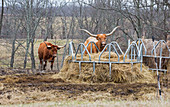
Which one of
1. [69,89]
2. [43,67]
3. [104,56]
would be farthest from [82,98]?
[43,67]

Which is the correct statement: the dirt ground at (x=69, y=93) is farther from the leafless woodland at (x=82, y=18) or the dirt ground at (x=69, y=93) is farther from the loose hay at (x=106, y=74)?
the leafless woodland at (x=82, y=18)

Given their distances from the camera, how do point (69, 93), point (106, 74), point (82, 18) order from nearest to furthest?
1. point (69, 93)
2. point (106, 74)
3. point (82, 18)

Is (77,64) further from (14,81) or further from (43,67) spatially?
(43,67)

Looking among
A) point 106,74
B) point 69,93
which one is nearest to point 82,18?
point 106,74

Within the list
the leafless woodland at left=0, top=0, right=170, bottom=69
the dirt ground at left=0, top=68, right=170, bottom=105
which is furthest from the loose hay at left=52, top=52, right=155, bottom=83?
the leafless woodland at left=0, top=0, right=170, bottom=69

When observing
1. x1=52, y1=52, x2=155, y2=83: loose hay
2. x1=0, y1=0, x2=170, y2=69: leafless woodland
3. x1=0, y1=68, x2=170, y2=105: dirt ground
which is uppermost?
x1=0, y1=0, x2=170, y2=69: leafless woodland

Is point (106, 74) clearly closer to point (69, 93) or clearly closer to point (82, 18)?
point (69, 93)

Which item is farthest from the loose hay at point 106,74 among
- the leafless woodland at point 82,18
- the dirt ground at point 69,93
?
the leafless woodland at point 82,18

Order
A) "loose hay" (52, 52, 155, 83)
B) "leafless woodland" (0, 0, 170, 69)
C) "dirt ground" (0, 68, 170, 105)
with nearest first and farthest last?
"dirt ground" (0, 68, 170, 105) < "loose hay" (52, 52, 155, 83) < "leafless woodland" (0, 0, 170, 69)

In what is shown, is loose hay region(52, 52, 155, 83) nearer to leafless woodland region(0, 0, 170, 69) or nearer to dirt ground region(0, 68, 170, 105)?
dirt ground region(0, 68, 170, 105)

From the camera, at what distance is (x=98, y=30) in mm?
30609

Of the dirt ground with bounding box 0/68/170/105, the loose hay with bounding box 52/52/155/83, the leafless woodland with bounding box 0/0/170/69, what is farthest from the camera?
the leafless woodland with bounding box 0/0/170/69

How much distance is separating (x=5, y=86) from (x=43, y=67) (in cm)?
952

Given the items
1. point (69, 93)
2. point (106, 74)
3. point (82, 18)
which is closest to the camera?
point (69, 93)
